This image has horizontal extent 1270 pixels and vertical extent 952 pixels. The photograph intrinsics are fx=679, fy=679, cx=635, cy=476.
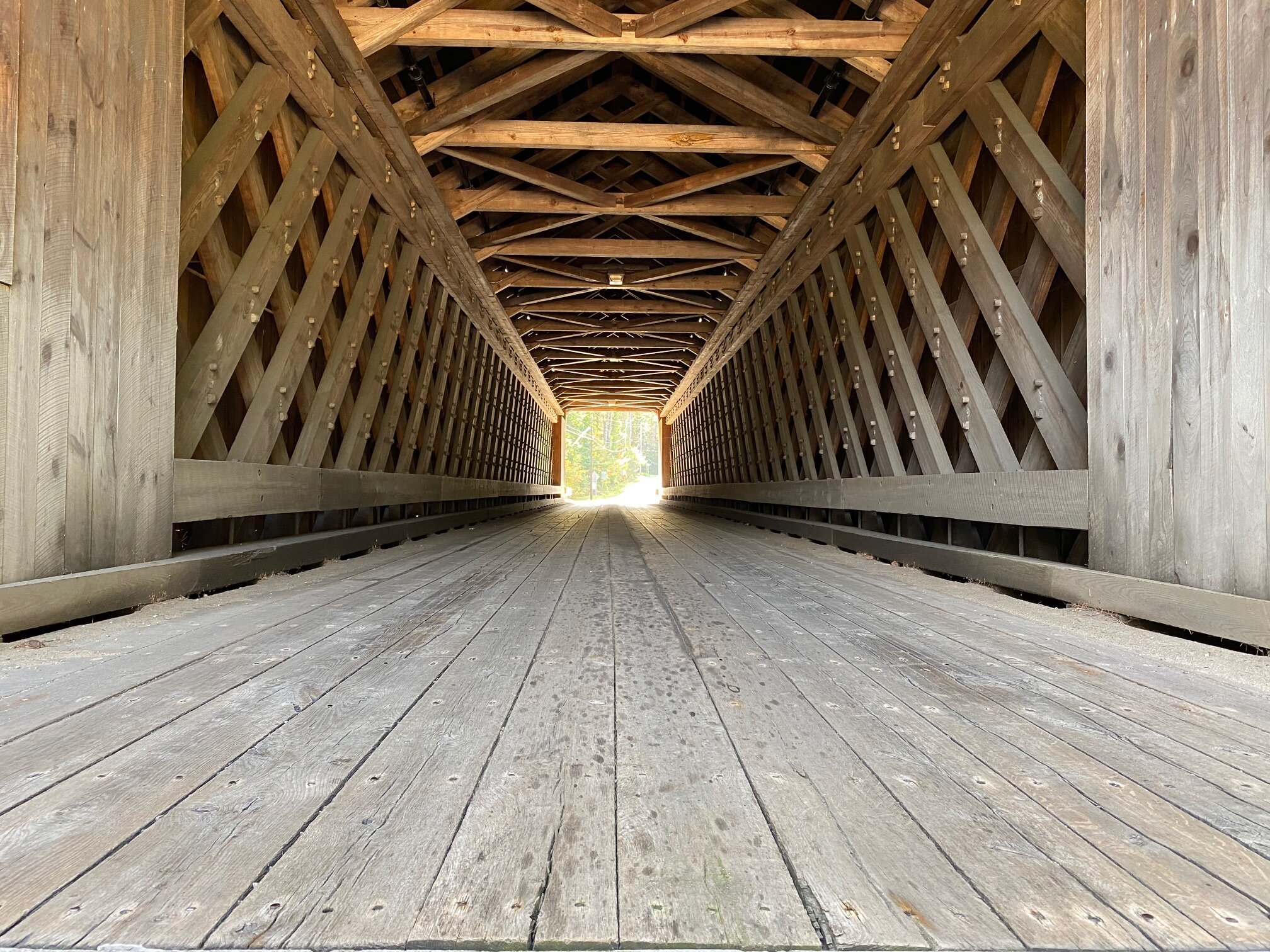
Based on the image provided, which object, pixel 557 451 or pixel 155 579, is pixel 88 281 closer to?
pixel 155 579

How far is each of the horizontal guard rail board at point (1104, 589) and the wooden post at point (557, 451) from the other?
17011 mm

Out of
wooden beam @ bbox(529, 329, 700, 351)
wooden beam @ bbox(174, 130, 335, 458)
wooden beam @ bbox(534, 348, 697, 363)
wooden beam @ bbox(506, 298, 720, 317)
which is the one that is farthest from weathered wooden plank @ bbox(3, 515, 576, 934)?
wooden beam @ bbox(534, 348, 697, 363)

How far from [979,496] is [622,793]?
10.3 feet

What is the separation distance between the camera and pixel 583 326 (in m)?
12.6

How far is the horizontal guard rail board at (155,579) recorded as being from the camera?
87.4 inches

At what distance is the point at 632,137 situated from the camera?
18.6 feet

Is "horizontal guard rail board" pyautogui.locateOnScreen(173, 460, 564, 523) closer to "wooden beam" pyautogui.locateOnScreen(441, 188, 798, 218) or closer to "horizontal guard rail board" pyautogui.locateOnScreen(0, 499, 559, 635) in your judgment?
"horizontal guard rail board" pyautogui.locateOnScreen(0, 499, 559, 635)

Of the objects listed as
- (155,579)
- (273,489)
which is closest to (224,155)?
(273,489)

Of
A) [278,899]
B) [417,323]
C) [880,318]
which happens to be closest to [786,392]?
[880,318]

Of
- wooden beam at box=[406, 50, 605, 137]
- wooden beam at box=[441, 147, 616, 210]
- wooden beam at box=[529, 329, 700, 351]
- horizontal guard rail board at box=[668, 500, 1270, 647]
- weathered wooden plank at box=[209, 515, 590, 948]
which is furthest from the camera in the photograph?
wooden beam at box=[529, 329, 700, 351]

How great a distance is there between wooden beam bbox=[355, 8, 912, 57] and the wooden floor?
3.83 m

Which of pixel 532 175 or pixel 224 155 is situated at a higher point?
pixel 532 175

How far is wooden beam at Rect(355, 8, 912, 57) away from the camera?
424 cm

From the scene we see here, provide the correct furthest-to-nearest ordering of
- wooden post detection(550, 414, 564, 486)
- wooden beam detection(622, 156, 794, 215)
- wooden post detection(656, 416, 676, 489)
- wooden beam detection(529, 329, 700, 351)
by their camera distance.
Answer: wooden post detection(656, 416, 676, 489)
wooden post detection(550, 414, 564, 486)
wooden beam detection(529, 329, 700, 351)
wooden beam detection(622, 156, 794, 215)
